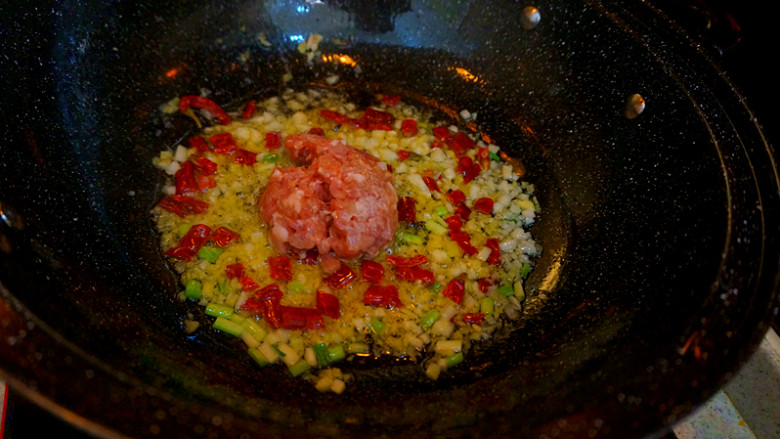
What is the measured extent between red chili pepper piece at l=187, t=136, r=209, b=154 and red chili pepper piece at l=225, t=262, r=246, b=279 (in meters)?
0.65

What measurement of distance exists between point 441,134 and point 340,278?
962 mm

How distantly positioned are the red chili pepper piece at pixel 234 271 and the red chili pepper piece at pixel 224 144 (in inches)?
24.2

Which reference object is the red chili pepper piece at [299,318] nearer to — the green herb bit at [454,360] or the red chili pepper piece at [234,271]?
the red chili pepper piece at [234,271]

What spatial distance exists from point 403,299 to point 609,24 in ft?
4.85

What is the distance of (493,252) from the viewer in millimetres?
2016

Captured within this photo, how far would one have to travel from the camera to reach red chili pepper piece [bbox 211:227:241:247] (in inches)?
75.5

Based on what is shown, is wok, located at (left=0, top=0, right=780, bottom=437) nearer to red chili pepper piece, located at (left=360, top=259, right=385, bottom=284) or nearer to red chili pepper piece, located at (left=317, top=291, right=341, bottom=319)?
red chili pepper piece, located at (left=317, top=291, right=341, bottom=319)

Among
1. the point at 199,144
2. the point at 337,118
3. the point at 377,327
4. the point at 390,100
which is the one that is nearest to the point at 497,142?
the point at 390,100

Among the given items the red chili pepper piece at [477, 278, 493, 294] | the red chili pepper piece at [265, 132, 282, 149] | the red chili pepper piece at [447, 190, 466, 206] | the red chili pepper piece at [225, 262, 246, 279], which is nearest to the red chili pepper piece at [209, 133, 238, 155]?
the red chili pepper piece at [265, 132, 282, 149]

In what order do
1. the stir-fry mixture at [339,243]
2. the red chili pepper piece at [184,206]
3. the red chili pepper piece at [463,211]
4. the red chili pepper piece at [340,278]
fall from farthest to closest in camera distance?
1. the red chili pepper piece at [463,211]
2. the red chili pepper piece at [184,206]
3. the red chili pepper piece at [340,278]
4. the stir-fry mixture at [339,243]

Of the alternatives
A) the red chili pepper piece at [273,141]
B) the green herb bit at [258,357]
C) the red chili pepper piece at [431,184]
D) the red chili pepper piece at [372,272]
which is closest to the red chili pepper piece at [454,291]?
the red chili pepper piece at [372,272]

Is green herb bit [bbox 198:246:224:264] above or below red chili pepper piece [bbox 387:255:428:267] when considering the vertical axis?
above

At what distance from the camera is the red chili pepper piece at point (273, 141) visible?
7.38 ft

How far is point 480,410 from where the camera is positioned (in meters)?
1.33
